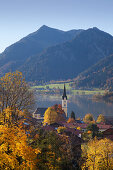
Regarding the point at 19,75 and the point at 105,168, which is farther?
the point at 19,75

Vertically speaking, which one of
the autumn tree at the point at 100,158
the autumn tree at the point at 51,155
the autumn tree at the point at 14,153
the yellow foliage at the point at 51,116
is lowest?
the yellow foliage at the point at 51,116

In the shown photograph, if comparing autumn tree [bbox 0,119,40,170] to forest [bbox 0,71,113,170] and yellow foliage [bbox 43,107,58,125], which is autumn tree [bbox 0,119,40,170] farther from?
yellow foliage [bbox 43,107,58,125]

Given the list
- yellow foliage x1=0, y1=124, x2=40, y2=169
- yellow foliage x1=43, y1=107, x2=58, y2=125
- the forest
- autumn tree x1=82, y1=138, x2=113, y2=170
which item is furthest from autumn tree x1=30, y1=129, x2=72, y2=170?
yellow foliage x1=43, y1=107, x2=58, y2=125

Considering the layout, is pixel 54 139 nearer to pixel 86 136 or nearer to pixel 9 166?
pixel 9 166

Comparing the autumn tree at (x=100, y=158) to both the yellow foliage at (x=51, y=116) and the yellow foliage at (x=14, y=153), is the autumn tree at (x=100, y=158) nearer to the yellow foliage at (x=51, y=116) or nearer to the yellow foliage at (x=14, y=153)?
the yellow foliage at (x=14, y=153)

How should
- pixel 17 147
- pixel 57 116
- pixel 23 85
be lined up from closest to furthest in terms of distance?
pixel 17 147 < pixel 23 85 < pixel 57 116

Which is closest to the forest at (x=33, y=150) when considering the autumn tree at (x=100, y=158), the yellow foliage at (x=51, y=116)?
the autumn tree at (x=100, y=158)

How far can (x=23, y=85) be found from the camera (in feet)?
112

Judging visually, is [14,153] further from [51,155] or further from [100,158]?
[100,158]

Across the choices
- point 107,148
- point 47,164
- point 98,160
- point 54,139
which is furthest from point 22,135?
point 107,148

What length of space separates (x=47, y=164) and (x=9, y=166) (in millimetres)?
3938

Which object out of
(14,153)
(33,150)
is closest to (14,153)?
(14,153)

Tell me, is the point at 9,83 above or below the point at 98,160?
above

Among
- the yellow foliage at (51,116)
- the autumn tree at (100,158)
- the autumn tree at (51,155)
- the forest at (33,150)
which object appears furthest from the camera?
the yellow foliage at (51,116)
